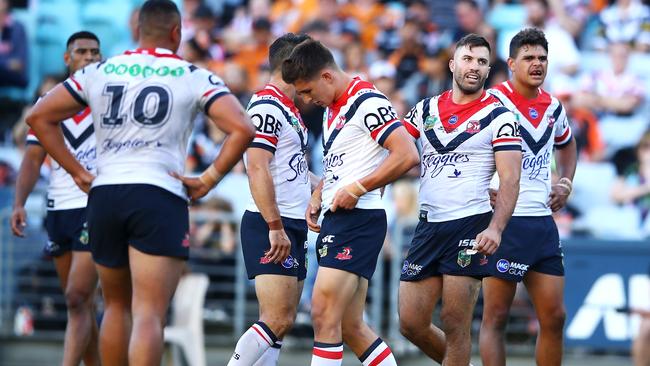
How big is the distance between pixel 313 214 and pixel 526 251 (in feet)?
5.65

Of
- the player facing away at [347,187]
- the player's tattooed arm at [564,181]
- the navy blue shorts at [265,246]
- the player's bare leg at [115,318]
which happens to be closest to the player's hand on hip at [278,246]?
the navy blue shorts at [265,246]

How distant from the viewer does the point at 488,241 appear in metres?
8.16

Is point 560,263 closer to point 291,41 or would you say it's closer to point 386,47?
point 291,41

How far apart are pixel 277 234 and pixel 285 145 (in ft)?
2.33

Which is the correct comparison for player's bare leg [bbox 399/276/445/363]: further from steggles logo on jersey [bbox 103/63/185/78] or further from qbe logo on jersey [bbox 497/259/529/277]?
steggles logo on jersey [bbox 103/63/185/78]

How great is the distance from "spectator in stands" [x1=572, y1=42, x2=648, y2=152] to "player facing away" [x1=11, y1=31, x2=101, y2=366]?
27.9 ft

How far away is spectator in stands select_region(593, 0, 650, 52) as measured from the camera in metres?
17.7

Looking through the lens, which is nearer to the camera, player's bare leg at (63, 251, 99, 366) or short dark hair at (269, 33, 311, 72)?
short dark hair at (269, 33, 311, 72)

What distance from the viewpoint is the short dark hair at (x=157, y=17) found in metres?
7.72

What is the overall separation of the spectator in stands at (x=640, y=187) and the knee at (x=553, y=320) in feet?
20.3

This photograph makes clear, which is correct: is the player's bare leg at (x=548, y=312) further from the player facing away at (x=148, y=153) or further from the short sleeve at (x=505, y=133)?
the player facing away at (x=148, y=153)

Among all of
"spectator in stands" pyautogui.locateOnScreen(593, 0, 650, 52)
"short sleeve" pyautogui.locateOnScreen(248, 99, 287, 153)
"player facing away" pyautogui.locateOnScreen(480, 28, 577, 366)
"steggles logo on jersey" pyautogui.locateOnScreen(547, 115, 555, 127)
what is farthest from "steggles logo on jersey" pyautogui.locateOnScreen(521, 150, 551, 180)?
"spectator in stands" pyautogui.locateOnScreen(593, 0, 650, 52)

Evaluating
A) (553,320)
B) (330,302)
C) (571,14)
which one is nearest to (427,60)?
(571,14)

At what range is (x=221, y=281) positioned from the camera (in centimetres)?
1448
